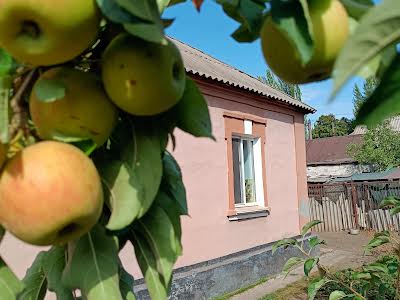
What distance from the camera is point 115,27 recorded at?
89 centimetres

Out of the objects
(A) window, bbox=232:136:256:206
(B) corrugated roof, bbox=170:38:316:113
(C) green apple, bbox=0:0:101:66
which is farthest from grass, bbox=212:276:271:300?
(C) green apple, bbox=0:0:101:66

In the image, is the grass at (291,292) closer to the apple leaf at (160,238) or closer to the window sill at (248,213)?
the window sill at (248,213)

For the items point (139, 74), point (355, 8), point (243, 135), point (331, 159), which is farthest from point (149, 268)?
point (331, 159)

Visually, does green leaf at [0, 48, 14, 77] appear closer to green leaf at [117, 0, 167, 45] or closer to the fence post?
green leaf at [117, 0, 167, 45]

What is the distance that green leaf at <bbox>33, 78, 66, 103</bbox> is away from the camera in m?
0.77

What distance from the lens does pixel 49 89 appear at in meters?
0.78

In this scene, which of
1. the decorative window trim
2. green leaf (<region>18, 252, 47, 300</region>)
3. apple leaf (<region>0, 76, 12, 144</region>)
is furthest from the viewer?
the decorative window trim

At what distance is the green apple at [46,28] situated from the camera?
27.2 inches

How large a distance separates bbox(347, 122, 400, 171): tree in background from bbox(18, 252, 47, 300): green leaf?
27068 millimetres

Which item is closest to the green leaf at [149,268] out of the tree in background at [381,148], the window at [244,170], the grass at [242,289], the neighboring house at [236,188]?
the neighboring house at [236,188]

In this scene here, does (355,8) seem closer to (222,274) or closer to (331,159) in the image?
(222,274)

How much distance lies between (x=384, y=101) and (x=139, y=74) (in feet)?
1.26

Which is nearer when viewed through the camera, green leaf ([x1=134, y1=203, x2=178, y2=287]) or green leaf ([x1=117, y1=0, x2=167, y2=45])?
green leaf ([x1=117, y1=0, x2=167, y2=45])

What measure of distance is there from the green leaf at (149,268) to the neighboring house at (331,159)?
30.3 m
